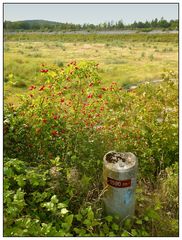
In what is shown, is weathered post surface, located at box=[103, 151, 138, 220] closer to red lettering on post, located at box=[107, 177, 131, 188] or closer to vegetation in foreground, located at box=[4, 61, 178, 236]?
red lettering on post, located at box=[107, 177, 131, 188]

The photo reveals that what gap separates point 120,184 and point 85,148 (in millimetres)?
795

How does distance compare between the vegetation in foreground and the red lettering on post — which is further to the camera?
the vegetation in foreground

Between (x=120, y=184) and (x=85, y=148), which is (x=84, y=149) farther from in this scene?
(x=120, y=184)

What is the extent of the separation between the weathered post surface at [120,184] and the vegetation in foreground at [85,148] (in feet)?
0.34

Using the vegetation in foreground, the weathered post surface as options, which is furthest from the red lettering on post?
the vegetation in foreground

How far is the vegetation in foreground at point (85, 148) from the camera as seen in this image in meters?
2.93

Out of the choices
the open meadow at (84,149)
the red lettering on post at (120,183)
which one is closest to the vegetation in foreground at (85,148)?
the open meadow at (84,149)

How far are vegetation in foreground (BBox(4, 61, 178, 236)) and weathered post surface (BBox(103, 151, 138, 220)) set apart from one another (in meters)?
0.10

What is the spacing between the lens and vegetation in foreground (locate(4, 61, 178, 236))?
2926mm

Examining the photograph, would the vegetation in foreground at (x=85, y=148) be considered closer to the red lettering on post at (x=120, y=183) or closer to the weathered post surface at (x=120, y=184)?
the weathered post surface at (x=120, y=184)

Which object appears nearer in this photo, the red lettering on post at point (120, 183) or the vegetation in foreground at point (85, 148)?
the red lettering on post at point (120, 183)

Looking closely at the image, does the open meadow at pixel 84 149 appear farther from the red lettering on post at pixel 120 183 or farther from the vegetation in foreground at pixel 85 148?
the red lettering on post at pixel 120 183

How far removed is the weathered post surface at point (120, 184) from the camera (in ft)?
9.01

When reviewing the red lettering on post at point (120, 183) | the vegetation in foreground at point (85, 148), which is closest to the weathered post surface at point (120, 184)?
the red lettering on post at point (120, 183)
